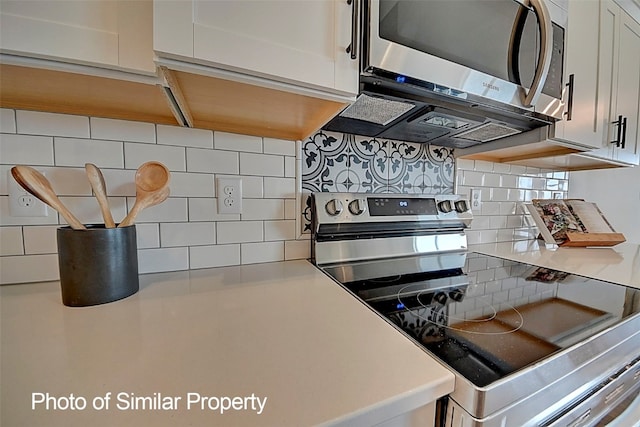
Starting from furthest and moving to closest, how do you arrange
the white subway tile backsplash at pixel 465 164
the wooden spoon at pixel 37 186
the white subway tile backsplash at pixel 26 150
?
the white subway tile backsplash at pixel 465 164, the white subway tile backsplash at pixel 26 150, the wooden spoon at pixel 37 186

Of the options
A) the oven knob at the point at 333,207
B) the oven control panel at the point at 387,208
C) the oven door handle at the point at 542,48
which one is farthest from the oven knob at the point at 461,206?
the oven knob at the point at 333,207

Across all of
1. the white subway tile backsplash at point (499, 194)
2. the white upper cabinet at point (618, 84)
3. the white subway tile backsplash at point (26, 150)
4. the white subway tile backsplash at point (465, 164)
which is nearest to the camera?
the white subway tile backsplash at point (26, 150)

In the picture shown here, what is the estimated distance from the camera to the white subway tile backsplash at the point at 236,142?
81cm

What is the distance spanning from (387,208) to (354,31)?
1.95 feet

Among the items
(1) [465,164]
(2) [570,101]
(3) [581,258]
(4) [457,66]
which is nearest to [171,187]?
(4) [457,66]

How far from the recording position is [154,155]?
74cm

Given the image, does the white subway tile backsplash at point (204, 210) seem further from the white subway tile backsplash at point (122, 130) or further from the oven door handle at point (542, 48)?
the oven door handle at point (542, 48)

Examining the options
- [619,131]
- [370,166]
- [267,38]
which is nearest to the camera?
[267,38]

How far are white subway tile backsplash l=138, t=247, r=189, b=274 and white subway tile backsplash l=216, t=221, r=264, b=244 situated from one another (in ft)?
0.36

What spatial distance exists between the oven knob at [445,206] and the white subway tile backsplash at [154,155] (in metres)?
0.96

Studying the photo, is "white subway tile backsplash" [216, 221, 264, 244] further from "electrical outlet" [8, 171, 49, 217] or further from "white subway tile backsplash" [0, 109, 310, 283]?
"electrical outlet" [8, 171, 49, 217]

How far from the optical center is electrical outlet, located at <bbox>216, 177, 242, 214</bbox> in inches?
32.2

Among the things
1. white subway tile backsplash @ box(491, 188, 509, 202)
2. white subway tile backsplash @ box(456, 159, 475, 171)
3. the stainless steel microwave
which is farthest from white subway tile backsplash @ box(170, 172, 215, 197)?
white subway tile backsplash @ box(491, 188, 509, 202)

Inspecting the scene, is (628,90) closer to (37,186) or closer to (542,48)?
(542,48)
